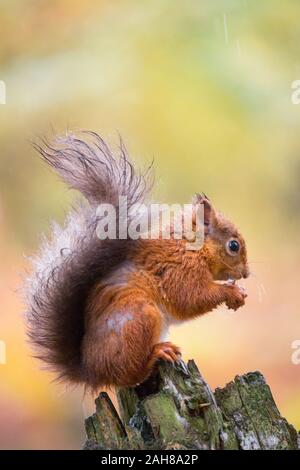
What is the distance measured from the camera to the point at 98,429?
2.43m

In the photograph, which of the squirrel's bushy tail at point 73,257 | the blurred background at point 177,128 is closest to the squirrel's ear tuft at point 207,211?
the squirrel's bushy tail at point 73,257

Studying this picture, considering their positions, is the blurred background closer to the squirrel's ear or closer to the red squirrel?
the squirrel's ear

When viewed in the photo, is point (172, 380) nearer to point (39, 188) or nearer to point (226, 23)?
point (39, 188)

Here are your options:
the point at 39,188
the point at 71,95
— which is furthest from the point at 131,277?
the point at 71,95

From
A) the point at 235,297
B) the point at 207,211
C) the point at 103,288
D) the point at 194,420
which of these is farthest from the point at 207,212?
the point at 194,420

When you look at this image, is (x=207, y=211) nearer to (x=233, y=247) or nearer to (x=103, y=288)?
(x=233, y=247)

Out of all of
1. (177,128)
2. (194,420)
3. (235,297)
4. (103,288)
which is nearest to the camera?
(194,420)

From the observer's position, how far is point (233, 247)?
116 inches

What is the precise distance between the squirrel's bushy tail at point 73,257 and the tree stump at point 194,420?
0.87 ft

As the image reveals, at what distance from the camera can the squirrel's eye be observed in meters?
2.95

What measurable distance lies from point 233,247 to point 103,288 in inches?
19.8

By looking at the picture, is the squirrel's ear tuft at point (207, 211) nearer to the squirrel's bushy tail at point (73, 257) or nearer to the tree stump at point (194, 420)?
the squirrel's bushy tail at point (73, 257)

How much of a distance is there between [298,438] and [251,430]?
0.42 feet
